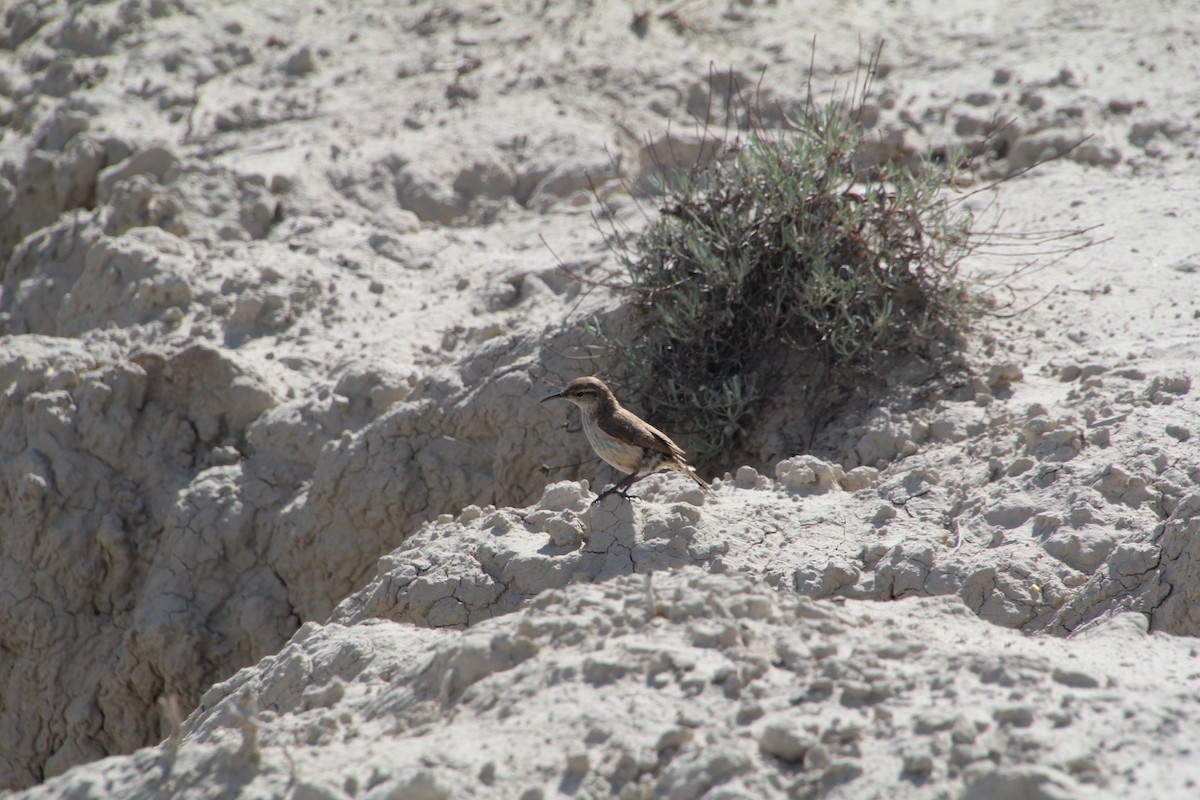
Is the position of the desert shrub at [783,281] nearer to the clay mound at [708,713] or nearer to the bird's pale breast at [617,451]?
the bird's pale breast at [617,451]

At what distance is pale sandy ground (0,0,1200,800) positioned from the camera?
285 centimetres

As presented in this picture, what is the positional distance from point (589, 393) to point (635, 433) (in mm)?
377

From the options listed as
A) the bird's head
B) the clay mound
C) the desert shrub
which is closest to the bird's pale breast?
the bird's head

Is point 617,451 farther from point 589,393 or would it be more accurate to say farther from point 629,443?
point 589,393

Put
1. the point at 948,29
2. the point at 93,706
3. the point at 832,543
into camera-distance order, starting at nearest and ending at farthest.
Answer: the point at 832,543, the point at 93,706, the point at 948,29

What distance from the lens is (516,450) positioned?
6055 millimetres

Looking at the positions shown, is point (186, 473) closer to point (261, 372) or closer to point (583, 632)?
point (261, 372)

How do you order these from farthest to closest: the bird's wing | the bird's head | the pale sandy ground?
the bird's head, the bird's wing, the pale sandy ground

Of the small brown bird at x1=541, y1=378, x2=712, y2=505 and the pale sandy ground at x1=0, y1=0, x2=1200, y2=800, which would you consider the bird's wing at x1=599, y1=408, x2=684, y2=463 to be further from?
the pale sandy ground at x1=0, y1=0, x2=1200, y2=800

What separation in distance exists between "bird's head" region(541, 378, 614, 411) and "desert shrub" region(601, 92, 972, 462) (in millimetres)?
725

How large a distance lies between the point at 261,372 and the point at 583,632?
160 inches

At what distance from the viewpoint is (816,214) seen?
5.77m

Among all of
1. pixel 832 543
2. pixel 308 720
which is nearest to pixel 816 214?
pixel 832 543

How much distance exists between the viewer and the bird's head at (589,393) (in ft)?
16.6
